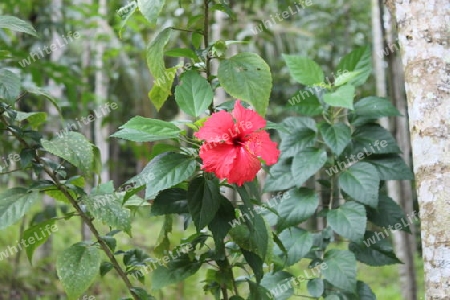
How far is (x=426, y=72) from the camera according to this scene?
118 centimetres

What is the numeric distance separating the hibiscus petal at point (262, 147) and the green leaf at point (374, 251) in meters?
0.65

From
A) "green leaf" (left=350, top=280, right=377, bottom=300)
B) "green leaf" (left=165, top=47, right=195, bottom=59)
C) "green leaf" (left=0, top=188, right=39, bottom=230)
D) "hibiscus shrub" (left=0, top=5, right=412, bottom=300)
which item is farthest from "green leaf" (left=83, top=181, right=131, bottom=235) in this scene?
"green leaf" (left=350, top=280, right=377, bottom=300)

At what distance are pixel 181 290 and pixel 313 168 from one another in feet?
6.35

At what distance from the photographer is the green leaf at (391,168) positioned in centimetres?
145

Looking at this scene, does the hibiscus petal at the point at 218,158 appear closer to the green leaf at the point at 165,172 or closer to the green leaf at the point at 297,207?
the green leaf at the point at 165,172

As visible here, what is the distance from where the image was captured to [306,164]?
4.75ft

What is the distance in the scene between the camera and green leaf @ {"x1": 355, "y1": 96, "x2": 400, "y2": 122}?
4.93 ft

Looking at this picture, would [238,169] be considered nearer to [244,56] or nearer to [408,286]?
[244,56]

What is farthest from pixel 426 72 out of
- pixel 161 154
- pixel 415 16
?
pixel 161 154

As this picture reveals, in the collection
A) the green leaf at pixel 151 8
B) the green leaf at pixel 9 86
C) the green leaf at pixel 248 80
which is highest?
the green leaf at pixel 151 8

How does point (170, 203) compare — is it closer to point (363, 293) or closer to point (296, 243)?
point (296, 243)

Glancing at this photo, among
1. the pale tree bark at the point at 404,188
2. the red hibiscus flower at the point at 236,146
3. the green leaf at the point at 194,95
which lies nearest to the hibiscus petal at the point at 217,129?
the red hibiscus flower at the point at 236,146

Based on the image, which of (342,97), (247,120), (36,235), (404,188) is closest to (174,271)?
(36,235)

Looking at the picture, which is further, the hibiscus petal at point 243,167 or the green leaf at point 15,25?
the green leaf at point 15,25
